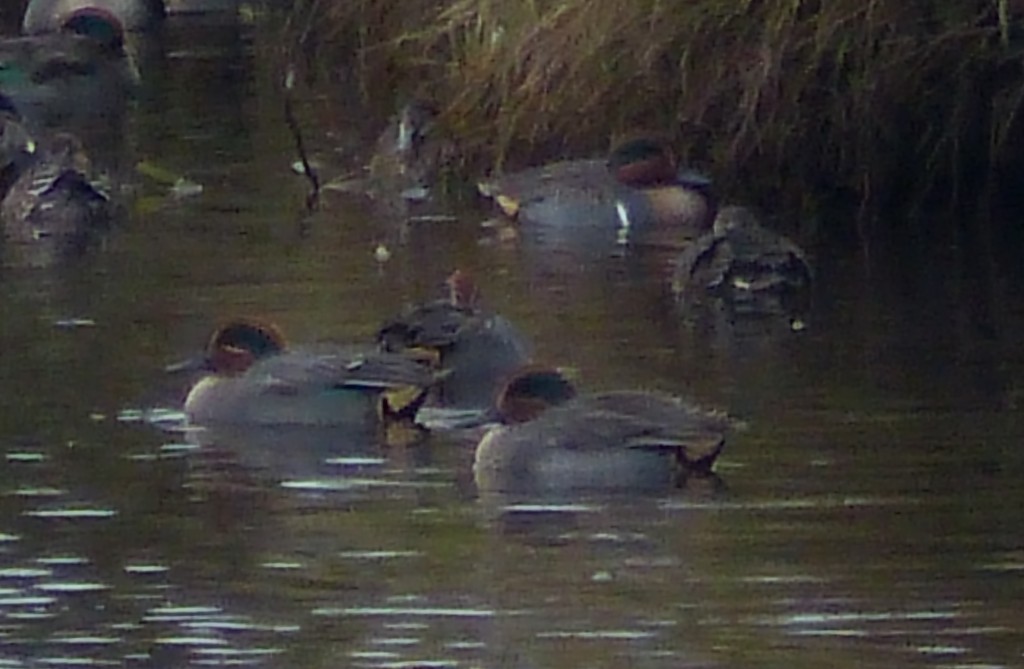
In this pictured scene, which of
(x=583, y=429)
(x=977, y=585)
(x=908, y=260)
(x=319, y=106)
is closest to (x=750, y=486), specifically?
(x=583, y=429)

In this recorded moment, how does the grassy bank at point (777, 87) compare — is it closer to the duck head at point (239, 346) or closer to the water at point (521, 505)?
the water at point (521, 505)

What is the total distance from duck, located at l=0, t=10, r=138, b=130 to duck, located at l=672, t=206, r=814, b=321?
6296 millimetres

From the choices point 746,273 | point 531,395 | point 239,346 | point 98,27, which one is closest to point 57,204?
point 746,273

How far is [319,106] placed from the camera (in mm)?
19438

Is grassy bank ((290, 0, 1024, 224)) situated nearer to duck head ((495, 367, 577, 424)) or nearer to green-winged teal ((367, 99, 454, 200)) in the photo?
green-winged teal ((367, 99, 454, 200))

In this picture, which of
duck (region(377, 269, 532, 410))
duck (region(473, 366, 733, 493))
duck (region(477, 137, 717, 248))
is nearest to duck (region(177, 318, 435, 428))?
duck (region(377, 269, 532, 410))

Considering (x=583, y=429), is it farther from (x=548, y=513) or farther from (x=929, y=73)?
(x=929, y=73)

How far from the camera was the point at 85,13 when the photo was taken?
73.6 feet

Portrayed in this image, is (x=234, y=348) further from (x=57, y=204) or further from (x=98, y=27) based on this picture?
(x=98, y=27)

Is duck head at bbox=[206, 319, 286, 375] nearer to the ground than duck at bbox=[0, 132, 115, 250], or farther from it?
farther from it

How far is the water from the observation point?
930cm

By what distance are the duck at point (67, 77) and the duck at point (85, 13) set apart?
767 millimetres

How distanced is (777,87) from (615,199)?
0.96 m

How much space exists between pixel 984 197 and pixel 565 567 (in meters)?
6.21
